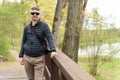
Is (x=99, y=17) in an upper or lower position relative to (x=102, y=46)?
upper

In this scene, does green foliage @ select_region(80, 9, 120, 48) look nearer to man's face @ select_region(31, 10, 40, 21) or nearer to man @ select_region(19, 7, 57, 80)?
man @ select_region(19, 7, 57, 80)

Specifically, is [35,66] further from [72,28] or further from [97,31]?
[97,31]

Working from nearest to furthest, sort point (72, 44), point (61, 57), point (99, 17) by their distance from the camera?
point (61, 57), point (72, 44), point (99, 17)

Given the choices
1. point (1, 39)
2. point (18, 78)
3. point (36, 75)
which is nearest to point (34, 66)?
point (36, 75)

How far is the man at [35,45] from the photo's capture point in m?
Answer: 5.16

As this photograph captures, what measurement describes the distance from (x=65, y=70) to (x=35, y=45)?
1284 mm

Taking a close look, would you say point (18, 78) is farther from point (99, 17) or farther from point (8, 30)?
point (8, 30)

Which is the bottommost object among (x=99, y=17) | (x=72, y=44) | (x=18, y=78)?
(x=18, y=78)

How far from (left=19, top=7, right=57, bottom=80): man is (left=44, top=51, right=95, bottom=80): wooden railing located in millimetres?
253

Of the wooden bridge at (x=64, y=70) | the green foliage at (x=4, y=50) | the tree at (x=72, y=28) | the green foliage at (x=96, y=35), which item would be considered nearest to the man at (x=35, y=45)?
the wooden bridge at (x=64, y=70)

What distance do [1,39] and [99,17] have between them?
6142 mm

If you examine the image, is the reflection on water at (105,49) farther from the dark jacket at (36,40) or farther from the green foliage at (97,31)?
the dark jacket at (36,40)

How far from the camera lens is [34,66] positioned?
5.54m

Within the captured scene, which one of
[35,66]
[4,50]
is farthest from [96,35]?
[4,50]
